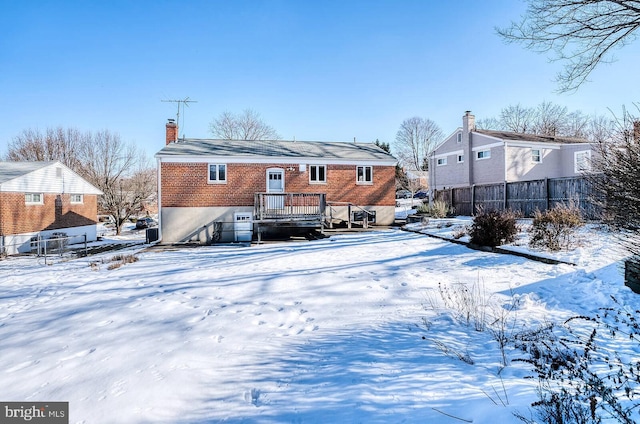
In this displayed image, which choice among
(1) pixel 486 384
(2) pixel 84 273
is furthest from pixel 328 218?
(1) pixel 486 384

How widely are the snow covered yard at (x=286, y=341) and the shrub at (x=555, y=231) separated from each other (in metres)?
0.52

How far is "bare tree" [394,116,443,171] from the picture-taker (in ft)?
200

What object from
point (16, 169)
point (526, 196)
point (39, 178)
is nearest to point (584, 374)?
point (526, 196)

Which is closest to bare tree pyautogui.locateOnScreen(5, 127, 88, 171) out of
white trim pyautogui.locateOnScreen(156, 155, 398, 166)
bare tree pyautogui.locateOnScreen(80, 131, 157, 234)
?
bare tree pyautogui.locateOnScreen(80, 131, 157, 234)

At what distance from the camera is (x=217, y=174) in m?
19.3

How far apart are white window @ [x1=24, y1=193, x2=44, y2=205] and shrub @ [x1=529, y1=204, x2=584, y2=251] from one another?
2875 centimetres

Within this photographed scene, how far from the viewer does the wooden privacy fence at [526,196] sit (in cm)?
1506

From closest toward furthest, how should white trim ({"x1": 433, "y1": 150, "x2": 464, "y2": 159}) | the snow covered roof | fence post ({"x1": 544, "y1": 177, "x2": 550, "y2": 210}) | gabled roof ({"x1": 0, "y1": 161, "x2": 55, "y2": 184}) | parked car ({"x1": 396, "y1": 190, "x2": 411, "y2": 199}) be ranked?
fence post ({"x1": 544, "y1": 177, "x2": 550, "y2": 210}), the snow covered roof, gabled roof ({"x1": 0, "y1": 161, "x2": 55, "y2": 184}), white trim ({"x1": 433, "y1": 150, "x2": 464, "y2": 159}), parked car ({"x1": 396, "y1": 190, "x2": 411, "y2": 199})

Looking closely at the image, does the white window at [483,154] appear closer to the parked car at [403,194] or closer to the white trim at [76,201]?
the parked car at [403,194]

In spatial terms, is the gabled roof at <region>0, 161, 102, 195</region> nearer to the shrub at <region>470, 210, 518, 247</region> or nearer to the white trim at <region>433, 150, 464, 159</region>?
the shrub at <region>470, 210, 518, 247</region>

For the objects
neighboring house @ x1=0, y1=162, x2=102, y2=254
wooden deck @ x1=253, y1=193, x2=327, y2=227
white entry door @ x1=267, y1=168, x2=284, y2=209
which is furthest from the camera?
neighboring house @ x1=0, y1=162, x2=102, y2=254

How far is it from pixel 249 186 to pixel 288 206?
2685 mm

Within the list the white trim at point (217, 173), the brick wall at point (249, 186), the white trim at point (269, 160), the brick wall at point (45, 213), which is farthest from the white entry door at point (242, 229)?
the brick wall at point (45, 213)

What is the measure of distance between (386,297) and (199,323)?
338 cm
